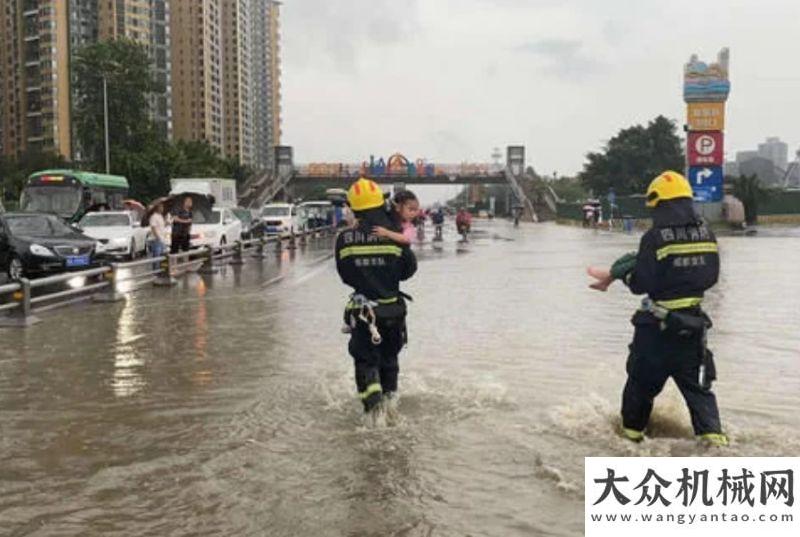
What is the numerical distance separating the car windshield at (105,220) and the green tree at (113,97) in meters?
50.9

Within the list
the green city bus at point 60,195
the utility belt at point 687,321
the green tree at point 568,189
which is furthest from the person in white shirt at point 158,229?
the green tree at point 568,189

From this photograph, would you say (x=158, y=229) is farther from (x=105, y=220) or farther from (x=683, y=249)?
(x=683, y=249)

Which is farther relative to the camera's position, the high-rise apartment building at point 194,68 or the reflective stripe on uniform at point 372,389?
the high-rise apartment building at point 194,68

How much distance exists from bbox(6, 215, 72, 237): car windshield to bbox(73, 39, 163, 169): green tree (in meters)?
58.0

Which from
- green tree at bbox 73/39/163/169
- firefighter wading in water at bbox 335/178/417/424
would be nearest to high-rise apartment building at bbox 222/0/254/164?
green tree at bbox 73/39/163/169

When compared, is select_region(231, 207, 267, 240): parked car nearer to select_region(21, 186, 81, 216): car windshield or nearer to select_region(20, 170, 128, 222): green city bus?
select_region(20, 170, 128, 222): green city bus

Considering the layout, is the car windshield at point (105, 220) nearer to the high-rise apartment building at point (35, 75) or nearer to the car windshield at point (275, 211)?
the car windshield at point (275, 211)

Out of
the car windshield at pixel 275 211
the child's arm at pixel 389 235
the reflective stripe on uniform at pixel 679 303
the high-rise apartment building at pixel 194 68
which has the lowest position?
the reflective stripe on uniform at pixel 679 303

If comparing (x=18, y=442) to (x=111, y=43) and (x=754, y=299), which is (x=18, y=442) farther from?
(x=111, y=43)

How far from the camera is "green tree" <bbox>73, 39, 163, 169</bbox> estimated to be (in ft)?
249

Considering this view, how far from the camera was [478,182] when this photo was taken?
9325cm

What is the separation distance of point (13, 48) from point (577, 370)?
4419 inches

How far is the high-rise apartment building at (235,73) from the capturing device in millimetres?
121688

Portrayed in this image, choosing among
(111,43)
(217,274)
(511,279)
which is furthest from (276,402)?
(111,43)
